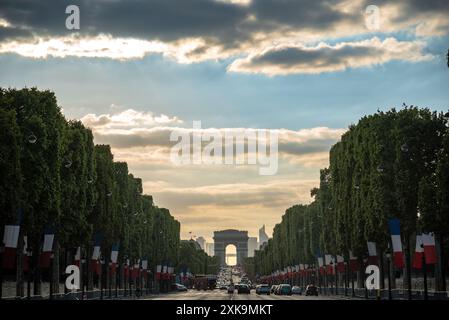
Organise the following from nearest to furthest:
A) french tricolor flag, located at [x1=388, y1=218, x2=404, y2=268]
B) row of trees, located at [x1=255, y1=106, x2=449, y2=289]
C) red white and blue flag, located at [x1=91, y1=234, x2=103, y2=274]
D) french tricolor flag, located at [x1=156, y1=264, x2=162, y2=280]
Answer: row of trees, located at [x1=255, y1=106, x2=449, y2=289] → french tricolor flag, located at [x1=388, y1=218, x2=404, y2=268] → red white and blue flag, located at [x1=91, y1=234, x2=103, y2=274] → french tricolor flag, located at [x1=156, y1=264, x2=162, y2=280]

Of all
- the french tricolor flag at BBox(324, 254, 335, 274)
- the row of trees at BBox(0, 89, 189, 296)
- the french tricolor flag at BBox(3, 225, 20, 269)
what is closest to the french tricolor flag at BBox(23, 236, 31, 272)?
the row of trees at BBox(0, 89, 189, 296)

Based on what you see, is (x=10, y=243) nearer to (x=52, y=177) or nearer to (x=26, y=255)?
(x=26, y=255)

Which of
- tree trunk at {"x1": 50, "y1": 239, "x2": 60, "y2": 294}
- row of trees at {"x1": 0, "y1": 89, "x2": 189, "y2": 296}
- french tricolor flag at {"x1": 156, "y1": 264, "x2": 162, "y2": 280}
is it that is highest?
row of trees at {"x1": 0, "y1": 89, "x2": 189, "y2": 296}

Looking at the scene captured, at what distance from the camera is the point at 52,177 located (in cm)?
7225

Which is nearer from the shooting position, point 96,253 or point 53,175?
point 53,175

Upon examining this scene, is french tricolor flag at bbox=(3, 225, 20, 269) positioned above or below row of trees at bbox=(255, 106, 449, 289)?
below

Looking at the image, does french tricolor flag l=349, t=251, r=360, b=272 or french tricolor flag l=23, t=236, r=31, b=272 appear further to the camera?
french tricolor flag l=349, t=251, r=360, b=272

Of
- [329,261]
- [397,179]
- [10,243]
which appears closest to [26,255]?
[10,243]

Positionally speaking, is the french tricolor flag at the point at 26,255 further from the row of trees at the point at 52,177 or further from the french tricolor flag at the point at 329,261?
the french tricolor flag at the point at 329,261

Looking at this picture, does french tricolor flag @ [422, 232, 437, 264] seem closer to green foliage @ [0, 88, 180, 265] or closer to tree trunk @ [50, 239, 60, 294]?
green foliage @ [0, 88, 180, 265]

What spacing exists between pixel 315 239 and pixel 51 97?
92819mm

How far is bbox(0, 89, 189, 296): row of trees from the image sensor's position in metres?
61.7

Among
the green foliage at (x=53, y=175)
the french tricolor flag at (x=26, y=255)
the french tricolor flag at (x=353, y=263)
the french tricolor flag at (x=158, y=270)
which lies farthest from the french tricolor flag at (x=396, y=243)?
the french tricolor flag at (x=158, y=270)

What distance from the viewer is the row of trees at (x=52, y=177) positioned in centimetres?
6172
